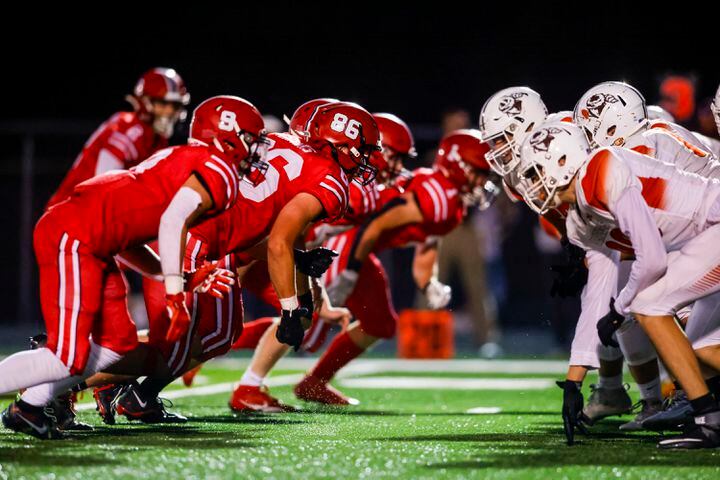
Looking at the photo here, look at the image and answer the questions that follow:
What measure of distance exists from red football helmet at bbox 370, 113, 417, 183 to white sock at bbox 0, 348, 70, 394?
8.07ft

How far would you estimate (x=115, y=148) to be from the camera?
24.6ft

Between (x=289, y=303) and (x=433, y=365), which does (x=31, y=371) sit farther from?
(x=433, y=365)

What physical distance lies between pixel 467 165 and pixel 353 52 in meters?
8.84

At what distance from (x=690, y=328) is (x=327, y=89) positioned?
1002cm

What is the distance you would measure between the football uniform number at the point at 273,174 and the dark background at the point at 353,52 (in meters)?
8.63

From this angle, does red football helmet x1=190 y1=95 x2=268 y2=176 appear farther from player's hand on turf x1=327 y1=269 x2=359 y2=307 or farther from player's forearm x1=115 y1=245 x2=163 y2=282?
player's hand on turf x1=327 y1=269 x2=359 y2=307

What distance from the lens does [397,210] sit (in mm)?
6703

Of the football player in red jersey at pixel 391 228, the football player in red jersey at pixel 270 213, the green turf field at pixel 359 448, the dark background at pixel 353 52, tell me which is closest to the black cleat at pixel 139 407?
the football player in red jersey at pixel 270 213

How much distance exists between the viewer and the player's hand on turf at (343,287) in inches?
259

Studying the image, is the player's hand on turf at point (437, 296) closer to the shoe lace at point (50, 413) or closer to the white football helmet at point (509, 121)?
the white football helmet at point (509, 121)

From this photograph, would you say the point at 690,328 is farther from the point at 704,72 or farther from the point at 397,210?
the point at 704,72

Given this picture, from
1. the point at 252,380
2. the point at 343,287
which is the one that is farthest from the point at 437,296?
the point at 252,380

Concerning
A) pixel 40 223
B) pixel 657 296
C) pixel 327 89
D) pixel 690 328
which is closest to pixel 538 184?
pixel 657 296

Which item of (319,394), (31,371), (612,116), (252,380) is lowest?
(319,394)
